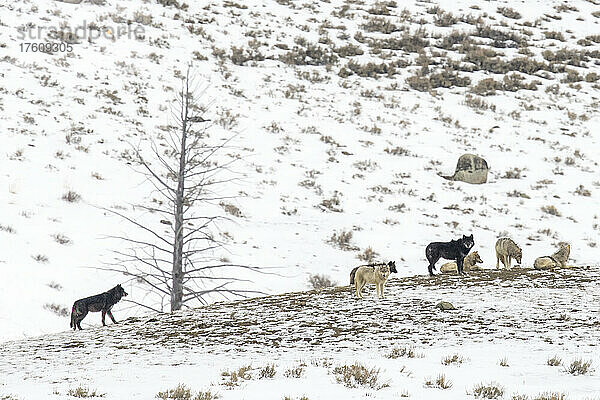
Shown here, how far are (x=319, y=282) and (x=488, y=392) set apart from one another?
9.45 m

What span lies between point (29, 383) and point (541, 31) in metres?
49.4

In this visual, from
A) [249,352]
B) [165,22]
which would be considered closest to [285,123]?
[165,22]

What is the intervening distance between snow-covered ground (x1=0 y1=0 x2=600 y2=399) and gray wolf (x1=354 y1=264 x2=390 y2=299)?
74 centimetres

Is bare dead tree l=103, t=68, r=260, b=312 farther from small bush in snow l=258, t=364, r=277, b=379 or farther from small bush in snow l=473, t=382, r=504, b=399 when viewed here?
small bush in snow l=473, t=382, r=504, b=399

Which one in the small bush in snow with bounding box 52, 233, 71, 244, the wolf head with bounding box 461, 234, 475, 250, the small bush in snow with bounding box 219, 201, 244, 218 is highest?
the small bush in snow with bounding box 219, 201, 244, 218

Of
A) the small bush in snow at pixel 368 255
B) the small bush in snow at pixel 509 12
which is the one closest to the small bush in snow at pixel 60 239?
the small bush in snow at pixel 368 255

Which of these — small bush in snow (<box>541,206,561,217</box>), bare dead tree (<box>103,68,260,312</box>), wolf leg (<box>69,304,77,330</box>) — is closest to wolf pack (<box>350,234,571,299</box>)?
bare dead tree (<box>103,68,260,312</box>)

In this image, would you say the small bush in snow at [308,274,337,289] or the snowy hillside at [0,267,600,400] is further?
the small bush in snow at [308,274,337,289]

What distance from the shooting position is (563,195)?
73.8ft

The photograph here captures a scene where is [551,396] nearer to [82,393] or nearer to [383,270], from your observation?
A: [82,393]

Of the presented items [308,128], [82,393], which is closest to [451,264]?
[82,393]

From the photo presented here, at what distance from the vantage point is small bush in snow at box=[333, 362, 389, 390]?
16.6ft

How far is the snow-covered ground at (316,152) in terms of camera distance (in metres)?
7.31

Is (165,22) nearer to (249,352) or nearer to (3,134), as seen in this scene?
(3,134)
